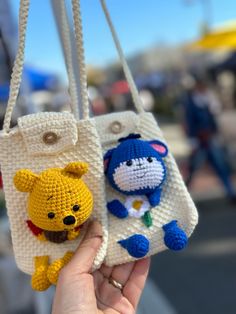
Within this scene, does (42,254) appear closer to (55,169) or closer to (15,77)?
(55,169)

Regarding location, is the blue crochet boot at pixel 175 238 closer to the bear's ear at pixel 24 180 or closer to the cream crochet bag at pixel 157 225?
the cream crochet bag at pixel 157 225

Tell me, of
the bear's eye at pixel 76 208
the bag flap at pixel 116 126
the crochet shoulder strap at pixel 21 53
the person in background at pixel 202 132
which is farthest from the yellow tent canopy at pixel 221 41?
the bear's eye at pixel 76 208

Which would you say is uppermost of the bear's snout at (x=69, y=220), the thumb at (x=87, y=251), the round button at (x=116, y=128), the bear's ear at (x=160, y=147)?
the round button at (x=116, y=128)

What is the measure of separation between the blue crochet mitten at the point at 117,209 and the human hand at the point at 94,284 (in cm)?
4

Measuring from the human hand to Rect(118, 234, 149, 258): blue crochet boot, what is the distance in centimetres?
6

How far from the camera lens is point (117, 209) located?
2.98ft

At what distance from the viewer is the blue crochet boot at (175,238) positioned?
2.82ft

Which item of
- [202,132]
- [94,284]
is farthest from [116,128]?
[202,132]

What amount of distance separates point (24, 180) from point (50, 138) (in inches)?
3.6

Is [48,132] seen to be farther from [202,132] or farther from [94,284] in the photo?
[202,132]

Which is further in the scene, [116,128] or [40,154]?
[116,128]

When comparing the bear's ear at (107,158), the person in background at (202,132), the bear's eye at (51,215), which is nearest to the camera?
the bear's eye at (51,215)

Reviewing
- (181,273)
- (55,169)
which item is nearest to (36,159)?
(55,169)

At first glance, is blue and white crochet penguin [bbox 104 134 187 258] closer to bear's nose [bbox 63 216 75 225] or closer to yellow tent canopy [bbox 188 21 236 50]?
bear's nose [bbox 63 216 75 225]
